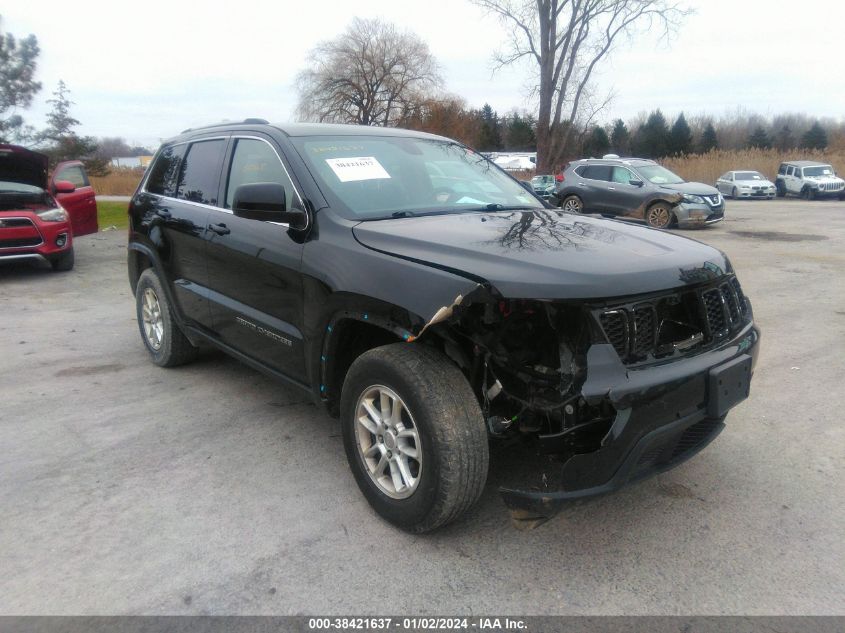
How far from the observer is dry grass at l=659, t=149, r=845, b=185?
3722cm

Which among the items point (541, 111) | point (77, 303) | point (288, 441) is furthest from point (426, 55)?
point (288, 441)

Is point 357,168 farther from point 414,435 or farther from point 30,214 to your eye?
point 30,214

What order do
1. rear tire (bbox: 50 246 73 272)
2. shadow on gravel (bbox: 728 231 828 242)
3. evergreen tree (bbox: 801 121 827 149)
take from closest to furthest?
rear tire (bbox: 50 246 73 272), shadow on gravel (bbox: 728 231 828 242), evergreen tree (bbox: 801 121 827 149)

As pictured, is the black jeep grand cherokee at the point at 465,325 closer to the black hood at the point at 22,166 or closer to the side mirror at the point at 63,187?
the black hood at the point at 22,166

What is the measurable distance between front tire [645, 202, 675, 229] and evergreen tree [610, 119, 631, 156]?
53959 mm

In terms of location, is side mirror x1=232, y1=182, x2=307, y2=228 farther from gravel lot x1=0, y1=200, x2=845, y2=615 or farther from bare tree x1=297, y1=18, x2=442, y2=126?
bare tree x1=297, y1=18, x2=442, y2=126

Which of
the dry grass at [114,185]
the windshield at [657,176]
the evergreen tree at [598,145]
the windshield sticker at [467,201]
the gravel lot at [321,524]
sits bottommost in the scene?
the gravel lot at [321,524]

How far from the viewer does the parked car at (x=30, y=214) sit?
8.91 m

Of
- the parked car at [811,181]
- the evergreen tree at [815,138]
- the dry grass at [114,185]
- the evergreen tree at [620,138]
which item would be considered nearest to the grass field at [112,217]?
the dry grass at [114,185]

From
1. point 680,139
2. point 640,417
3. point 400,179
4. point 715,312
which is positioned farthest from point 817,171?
point 680,139

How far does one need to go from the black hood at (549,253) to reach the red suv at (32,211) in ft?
25.9

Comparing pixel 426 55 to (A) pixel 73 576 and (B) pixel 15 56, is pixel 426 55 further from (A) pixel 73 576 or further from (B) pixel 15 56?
(A) pixel 73 576

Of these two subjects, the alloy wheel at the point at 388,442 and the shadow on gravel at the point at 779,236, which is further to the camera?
the shadow on gravel at the point at 779,236

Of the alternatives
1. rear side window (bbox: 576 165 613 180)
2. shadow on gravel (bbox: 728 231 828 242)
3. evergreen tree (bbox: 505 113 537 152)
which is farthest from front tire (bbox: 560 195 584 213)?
evergreen tree (bbox: 505 113 537 152)
